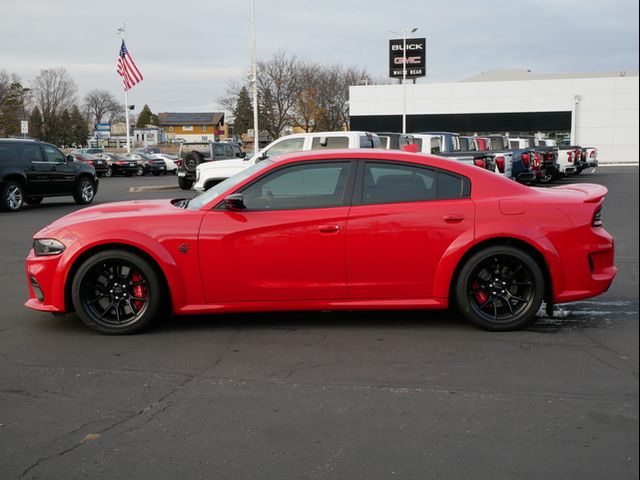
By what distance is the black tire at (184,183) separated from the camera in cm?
2777

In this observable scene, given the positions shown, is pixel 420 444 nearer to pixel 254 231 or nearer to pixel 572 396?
pixel 572 396

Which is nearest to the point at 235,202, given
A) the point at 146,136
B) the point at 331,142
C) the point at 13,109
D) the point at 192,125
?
the point at 331,142

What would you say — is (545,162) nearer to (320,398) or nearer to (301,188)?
(301,188)

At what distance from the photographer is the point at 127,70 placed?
3750cm

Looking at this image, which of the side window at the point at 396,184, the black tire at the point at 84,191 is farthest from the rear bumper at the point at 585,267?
the black tire at the point at 84,191

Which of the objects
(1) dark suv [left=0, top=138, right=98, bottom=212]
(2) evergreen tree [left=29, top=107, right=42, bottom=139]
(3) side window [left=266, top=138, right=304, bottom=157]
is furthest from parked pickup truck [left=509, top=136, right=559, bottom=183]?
(2) evergreen tree [left=29, top=107, right=42, bottom=139]

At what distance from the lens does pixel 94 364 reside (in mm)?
5207

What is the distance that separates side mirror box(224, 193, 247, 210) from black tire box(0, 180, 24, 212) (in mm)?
13526

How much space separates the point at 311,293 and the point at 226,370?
1.18 meters

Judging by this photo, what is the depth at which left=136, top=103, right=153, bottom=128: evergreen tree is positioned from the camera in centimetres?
16190

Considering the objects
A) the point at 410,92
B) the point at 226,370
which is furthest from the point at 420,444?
the point at 410,92

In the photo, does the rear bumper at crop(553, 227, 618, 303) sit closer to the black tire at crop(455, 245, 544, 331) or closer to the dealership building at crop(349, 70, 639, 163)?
the black tire at crop(455, 245, 544, 331)

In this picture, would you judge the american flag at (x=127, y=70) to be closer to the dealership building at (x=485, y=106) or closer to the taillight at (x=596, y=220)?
the dealership building at (x=485, y=106)

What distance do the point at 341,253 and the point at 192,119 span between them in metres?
159
